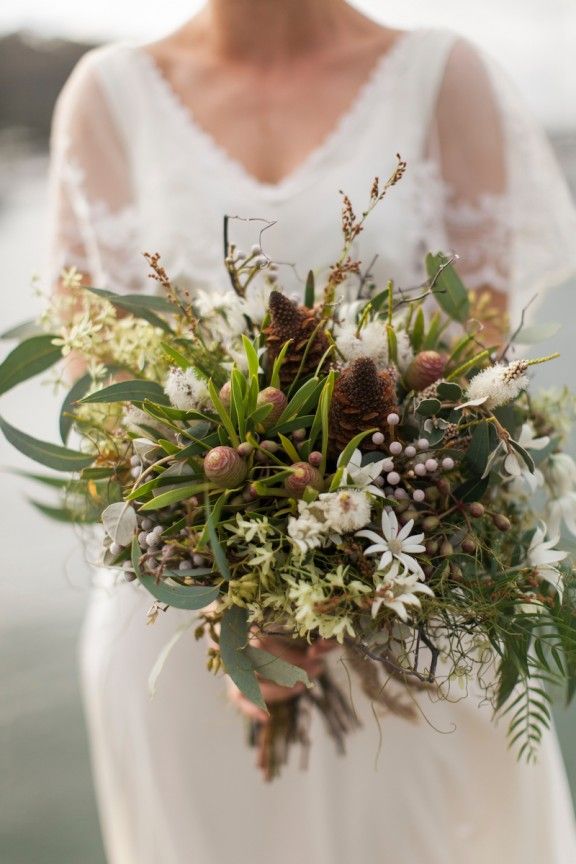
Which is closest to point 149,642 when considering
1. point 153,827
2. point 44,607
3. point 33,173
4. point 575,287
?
point 153,827

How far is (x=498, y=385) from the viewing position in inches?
22.8

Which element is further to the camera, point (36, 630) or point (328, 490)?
point (36, 630)

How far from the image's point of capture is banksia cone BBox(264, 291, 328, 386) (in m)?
0.60

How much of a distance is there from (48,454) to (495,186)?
0.74 meters

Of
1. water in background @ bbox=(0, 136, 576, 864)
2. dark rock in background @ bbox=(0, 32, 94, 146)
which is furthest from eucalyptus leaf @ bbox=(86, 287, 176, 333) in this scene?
dark rock in background @ bbox=(0, 32, 94, 146)

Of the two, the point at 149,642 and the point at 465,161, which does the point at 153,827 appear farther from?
the point at 465,161

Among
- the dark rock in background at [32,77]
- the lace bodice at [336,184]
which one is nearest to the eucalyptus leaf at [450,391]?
the lace bodice at [336,184]

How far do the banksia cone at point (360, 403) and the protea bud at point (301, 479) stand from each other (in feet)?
0.12

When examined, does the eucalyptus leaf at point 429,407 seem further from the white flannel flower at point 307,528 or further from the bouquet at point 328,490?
the white flannel flower at point 307,528

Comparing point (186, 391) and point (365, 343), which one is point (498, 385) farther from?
point (186, 391)

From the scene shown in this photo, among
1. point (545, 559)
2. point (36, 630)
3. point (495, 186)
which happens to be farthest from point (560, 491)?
point (36, 630)

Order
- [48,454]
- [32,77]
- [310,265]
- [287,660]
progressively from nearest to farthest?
1. [48,454]
2. [287,660]
3. [310,265]
4. [32,77]

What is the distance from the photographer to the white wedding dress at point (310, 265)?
0.92 m

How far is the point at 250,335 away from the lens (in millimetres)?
676
